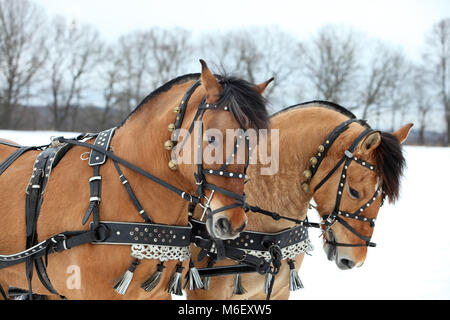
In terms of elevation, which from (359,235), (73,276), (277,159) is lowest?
(73,276)

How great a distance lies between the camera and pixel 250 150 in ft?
7.21

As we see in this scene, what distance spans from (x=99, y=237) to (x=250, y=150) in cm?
103

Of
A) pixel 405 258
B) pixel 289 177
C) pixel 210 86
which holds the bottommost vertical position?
pixel 405 258

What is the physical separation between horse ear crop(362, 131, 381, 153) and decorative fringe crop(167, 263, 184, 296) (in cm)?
153

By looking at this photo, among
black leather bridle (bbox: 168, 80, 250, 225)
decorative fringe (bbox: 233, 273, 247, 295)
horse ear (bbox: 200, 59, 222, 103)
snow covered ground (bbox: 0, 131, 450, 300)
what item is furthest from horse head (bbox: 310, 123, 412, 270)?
snow covered ground (bbox: 0, 131, 450, 300)

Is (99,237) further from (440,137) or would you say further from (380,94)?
(380,94)

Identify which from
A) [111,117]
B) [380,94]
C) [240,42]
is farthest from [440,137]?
[111,117]

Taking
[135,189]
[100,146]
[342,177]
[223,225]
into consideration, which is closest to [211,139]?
[223,225]

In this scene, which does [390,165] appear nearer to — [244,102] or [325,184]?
[325,184]

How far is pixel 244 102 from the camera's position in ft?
7.29

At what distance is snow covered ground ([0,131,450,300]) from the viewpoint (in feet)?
19.4

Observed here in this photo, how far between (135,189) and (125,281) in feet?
1.80

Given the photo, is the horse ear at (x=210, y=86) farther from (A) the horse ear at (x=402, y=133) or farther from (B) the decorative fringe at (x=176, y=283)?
(A) the horse ear at (x=402, y=133)
